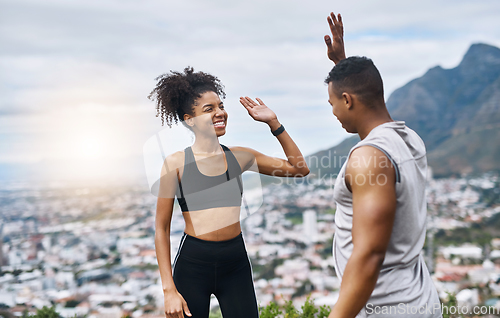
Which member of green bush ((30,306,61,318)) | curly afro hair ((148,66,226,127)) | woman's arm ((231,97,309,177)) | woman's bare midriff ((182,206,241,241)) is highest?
curly afro hair ((148,66,226,127))

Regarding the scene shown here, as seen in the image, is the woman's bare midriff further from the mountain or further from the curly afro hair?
the mountain

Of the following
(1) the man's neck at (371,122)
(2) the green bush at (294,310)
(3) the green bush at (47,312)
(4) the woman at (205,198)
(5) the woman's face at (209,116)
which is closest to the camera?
(1) the man's neck at (371,122)

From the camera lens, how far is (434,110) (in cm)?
1833

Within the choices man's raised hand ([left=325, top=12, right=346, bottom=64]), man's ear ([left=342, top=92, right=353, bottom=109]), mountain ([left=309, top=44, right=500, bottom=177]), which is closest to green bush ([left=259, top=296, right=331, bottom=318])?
man's raised hand ([left=325, top=12, right=346, bottom=64])

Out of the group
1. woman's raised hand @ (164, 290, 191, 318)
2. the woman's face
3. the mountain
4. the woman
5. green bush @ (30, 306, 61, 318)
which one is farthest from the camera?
the mountain

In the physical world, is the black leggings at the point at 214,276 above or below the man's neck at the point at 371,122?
below

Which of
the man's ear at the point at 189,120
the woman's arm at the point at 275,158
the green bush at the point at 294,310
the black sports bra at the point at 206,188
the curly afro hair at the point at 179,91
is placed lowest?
the green bush at the point at 294,310

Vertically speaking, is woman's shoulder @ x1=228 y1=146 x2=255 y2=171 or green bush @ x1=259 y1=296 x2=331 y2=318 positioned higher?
woman's shoulder @ x1=228 y1=146 x2=255 y2=171

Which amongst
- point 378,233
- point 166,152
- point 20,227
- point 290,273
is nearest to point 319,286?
point 290,273

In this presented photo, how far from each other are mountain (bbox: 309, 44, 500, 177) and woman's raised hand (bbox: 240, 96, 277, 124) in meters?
12.8

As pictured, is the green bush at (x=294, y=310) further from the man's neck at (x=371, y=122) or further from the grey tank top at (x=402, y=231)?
the man's neck at (x=371, y=122)

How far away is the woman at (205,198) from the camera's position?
2232mm

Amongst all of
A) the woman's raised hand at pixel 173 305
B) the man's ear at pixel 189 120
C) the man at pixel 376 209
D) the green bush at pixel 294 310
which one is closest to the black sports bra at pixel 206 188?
the man's ear at pixel 189 120

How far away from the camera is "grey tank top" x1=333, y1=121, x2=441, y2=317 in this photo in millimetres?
1343
